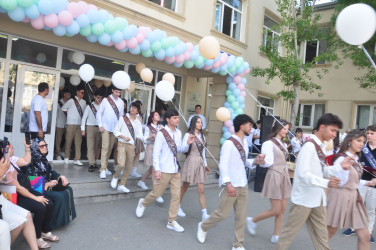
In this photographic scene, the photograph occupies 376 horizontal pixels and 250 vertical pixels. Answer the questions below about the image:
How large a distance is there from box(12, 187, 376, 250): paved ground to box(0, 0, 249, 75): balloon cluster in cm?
304

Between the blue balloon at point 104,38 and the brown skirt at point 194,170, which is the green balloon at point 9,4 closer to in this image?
the blue balloon at point 104,38

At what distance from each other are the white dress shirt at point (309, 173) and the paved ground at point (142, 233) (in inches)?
55.4

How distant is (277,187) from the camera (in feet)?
13.5

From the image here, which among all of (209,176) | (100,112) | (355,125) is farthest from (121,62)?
(355,125)

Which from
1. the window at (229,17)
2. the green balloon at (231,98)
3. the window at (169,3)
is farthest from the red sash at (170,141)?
the window at (229,17)

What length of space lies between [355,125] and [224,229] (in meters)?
10.7

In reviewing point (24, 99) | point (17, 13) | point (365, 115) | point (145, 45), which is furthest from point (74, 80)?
point (365, 115)

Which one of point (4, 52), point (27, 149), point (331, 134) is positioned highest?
point (4, 52)

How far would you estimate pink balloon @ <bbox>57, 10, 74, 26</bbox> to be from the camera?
16.2ft

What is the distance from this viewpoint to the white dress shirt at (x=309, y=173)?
302 cm

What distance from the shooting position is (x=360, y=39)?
370cm

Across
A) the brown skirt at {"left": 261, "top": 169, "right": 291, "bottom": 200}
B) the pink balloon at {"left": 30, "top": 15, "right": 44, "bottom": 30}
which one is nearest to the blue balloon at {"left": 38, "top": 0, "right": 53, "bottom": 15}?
the pink balloon at {"left": 30, "top": 15, "right": 44, "bottom": 30}

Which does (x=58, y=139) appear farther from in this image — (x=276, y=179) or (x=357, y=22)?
(x=357, y=22)

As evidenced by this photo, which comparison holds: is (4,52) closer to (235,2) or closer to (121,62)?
(121,62)
